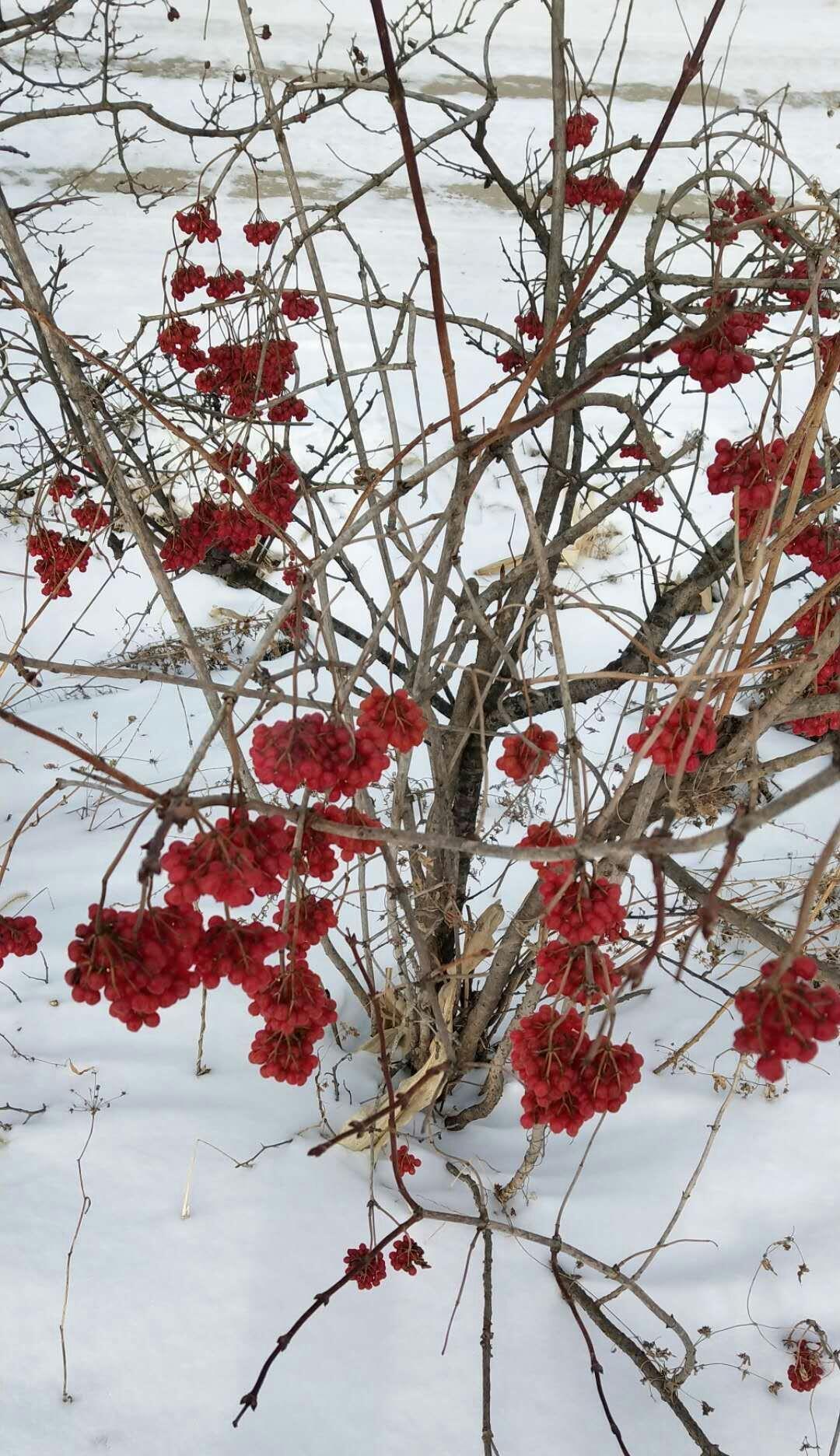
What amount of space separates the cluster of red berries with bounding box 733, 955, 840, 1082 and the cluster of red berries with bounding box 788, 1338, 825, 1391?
4.52ft

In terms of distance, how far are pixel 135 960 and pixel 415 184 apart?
2.09 ft

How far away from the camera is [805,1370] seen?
5.47ft

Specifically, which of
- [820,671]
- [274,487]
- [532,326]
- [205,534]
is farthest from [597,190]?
[820,671]

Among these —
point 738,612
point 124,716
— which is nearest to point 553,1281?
point 738,612

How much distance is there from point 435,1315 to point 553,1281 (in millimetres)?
247

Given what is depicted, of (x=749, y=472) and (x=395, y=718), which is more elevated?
(x=749, y=472)

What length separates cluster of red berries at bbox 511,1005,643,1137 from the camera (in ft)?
3.09

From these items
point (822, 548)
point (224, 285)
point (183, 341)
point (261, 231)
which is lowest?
point (822, 548)

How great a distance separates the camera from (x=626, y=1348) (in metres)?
1.59

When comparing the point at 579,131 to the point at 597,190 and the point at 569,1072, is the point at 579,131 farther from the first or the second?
the point at 569,1072

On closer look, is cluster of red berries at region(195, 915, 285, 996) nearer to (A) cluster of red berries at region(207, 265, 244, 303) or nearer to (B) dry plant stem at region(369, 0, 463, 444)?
(B) dry plant stem at region(369, 0, 463, 444)

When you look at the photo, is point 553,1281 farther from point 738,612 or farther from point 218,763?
point 218,763

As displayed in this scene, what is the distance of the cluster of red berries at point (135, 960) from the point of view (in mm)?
761

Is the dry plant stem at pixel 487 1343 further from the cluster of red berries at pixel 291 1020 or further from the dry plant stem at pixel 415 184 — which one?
the dry plant stem at pixel 415 184
